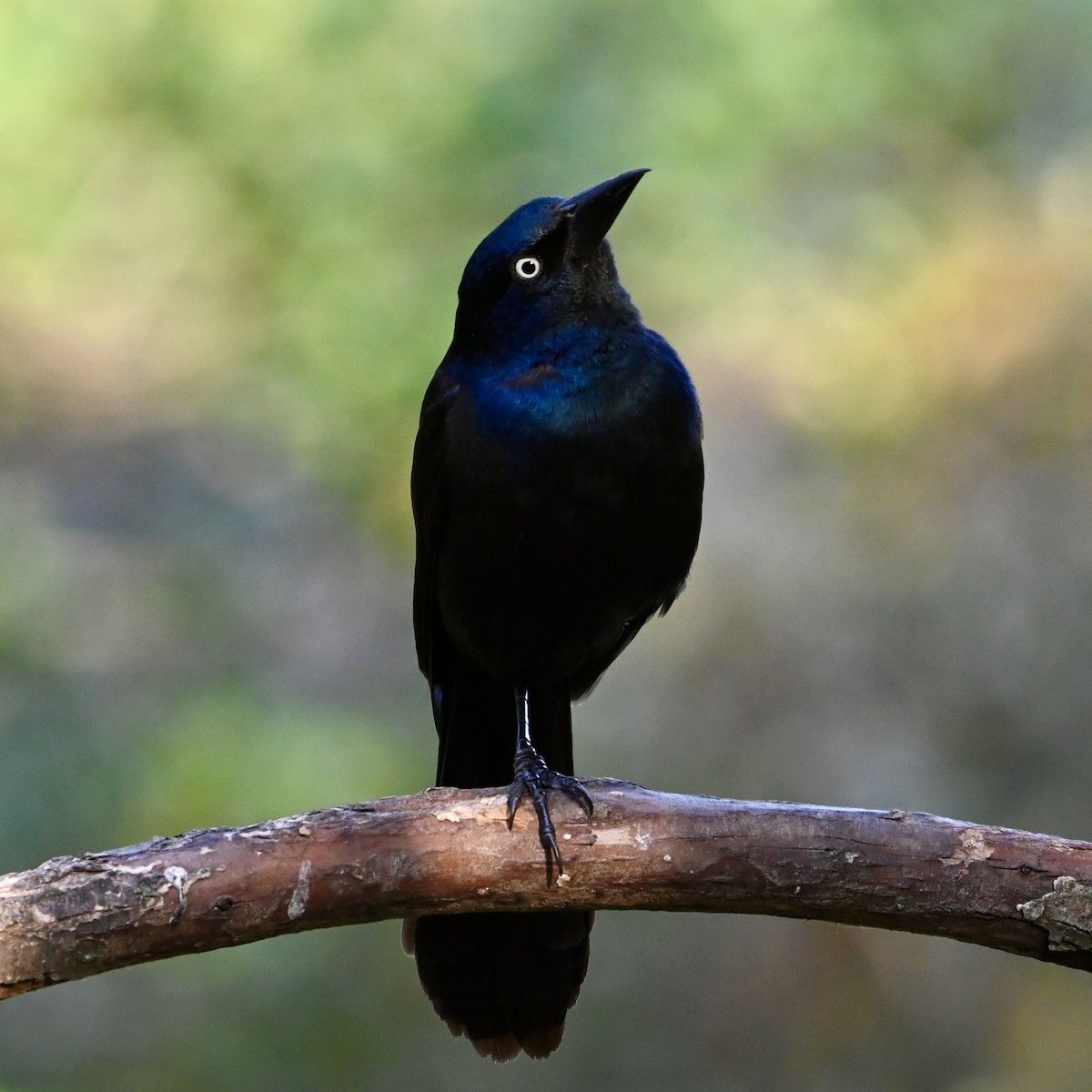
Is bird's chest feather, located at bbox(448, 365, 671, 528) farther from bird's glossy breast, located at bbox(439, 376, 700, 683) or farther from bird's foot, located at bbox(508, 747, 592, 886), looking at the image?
bird's foot, located at bbox(508, 747, 592, 886)

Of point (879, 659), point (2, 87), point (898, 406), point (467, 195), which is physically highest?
point (2, 87)

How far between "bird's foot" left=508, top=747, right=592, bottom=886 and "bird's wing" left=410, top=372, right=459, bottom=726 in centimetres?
68

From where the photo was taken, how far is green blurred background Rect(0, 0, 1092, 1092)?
205 inches

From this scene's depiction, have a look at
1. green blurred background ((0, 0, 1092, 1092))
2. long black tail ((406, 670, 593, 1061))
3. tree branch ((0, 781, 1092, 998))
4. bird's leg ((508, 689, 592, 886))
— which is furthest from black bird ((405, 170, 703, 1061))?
green blurred background ((0, 0, 1092, 1092))

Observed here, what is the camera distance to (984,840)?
2.62 m

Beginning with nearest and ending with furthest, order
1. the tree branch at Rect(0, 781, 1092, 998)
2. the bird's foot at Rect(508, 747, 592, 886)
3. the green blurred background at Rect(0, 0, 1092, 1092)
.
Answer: the tree branch at Rect(0, 781, 1092, 998) < the bird's foot at Rect(508, 747, 592, 886) < the green blurred background at Rect(0, 0, 1092, 1092)

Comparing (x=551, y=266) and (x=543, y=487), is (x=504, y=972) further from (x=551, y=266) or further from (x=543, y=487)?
(x=551, y=266)

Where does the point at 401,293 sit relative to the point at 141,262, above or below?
below

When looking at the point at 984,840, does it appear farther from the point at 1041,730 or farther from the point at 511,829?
the point at 1041,730

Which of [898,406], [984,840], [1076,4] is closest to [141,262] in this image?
[898,406]

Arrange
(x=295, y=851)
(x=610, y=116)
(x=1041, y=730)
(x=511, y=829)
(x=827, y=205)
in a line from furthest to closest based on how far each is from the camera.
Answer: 1. (x=827, y=205)
2. (x=610, y=116)
3. (x=1041, y=730)
4. (x=511, y=829)
5. (x=295, y=851)

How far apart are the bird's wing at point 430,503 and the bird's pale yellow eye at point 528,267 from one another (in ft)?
1.01

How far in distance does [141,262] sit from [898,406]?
340cm

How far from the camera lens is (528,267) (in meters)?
3.40
